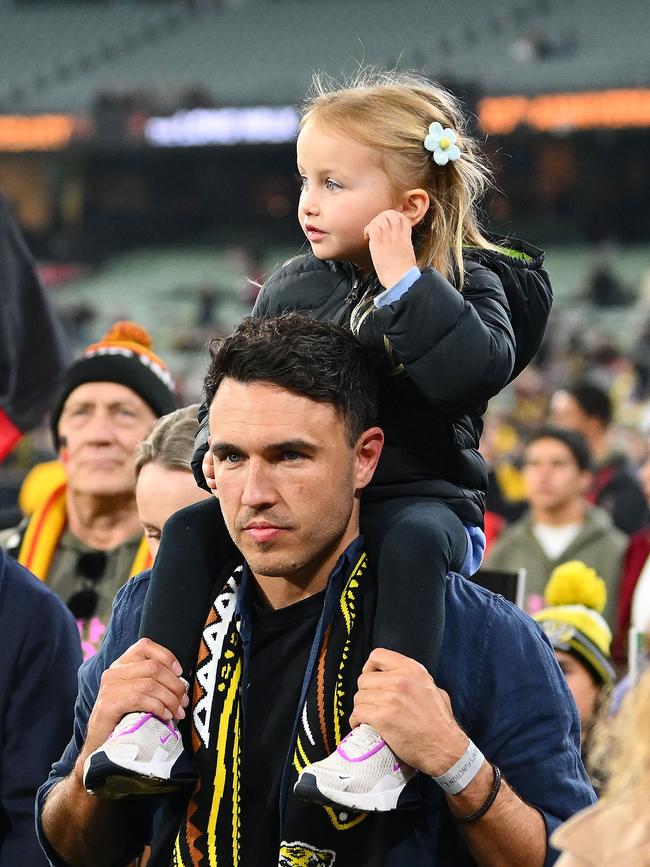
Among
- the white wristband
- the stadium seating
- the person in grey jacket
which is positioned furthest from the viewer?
the stadium seating

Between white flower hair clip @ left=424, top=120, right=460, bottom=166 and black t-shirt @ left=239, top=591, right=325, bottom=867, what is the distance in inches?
30.7

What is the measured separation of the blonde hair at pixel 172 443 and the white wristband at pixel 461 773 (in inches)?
51.8

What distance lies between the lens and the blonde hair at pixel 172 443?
346 centimetres

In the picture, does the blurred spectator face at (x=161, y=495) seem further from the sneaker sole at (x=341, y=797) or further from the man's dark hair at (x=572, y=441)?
the man's dark hair at (x=572, y=441)

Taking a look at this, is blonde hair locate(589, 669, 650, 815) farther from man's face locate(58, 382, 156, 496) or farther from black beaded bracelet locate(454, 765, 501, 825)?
man's face locate(58, 382, 156, 496)

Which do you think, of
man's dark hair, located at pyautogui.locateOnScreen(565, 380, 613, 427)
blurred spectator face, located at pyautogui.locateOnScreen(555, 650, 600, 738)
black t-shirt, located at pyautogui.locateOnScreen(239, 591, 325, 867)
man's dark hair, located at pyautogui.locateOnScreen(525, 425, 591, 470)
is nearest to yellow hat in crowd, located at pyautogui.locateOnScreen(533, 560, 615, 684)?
blurred spectator face, located at pyautogui.locateOnScreen(555, 650, 600, 738)

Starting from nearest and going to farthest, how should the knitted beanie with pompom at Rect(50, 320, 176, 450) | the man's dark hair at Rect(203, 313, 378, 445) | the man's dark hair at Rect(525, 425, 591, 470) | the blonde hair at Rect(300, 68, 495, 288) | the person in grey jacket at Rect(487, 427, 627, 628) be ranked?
the man's dark hair at Rect(203, 313, 378, 445)
the blonde hair at Rect(300, 68, 495, 288)
the knitted beanie with pompom at Rect(50, 320, 176, 450)
the person in grey jacket at Rect(487, 427, 627, 628)
the man's dark hair at Rect(525, 425, 591, 470)

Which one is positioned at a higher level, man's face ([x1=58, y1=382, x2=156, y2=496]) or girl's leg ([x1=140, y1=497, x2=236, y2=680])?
man's face ([x1=58, y1=382, x2=156, y2=496])

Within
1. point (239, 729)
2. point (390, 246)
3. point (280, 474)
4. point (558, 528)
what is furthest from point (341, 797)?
point (558, 528)

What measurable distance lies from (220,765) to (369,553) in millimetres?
423

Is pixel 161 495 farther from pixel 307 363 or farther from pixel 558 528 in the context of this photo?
pixel 558 528

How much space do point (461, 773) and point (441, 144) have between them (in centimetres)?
107

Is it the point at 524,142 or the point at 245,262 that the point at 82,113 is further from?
the point at 524,142

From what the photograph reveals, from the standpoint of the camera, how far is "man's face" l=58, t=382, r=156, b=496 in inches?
167
